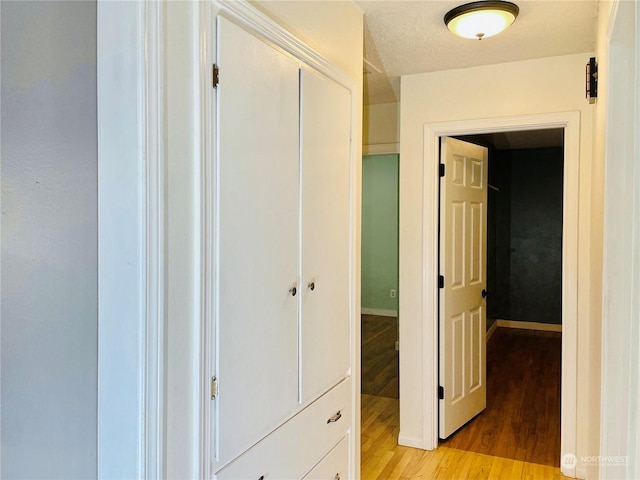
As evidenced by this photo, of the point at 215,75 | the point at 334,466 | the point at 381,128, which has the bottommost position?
the point at 334,466

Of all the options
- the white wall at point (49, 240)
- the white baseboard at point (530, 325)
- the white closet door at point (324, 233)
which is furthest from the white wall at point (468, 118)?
the white baseboard at point (530, 325)

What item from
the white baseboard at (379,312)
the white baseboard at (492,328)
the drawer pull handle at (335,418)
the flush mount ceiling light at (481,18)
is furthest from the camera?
the white baseboard at (379,312)

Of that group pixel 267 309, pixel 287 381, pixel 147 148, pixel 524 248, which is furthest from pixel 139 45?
pixel 524 248

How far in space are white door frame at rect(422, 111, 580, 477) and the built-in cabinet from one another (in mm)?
1112

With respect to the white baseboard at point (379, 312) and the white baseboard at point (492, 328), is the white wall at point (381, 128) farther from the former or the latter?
the white baseboard at point (379, 312)

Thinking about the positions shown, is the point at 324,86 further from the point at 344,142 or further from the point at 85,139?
the point at 85,139

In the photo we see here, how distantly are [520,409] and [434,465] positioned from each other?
1192 mm

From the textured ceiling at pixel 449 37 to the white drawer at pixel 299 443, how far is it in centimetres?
176

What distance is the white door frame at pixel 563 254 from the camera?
275 cm

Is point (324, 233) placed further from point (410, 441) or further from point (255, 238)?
point (410, 441)

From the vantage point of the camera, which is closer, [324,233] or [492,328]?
[324,233]

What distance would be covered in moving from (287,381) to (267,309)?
305 mm

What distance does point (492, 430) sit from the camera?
3.29 metres

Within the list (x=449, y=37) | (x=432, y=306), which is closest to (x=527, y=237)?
(x=432, y=306)
